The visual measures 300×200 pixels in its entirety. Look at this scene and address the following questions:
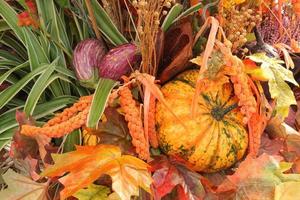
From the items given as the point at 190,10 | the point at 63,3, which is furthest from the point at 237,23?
the point at 63,3

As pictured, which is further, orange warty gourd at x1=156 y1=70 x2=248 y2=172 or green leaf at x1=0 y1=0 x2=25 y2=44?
green leaf at x1=0 y1=0 x2=25 y2=44

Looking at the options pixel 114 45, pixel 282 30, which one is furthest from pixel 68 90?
pixel 282 30

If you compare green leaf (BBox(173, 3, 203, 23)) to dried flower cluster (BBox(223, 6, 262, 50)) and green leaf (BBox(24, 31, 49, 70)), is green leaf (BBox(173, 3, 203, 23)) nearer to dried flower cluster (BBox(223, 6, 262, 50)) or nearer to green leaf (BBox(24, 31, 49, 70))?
dried flower cluster (BBox(223, 6, 262, 50))

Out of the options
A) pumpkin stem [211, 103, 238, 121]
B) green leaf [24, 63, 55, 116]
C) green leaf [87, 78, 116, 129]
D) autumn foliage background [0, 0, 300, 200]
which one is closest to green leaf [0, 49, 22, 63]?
autumn foliage background [0, 0, 300, 200]

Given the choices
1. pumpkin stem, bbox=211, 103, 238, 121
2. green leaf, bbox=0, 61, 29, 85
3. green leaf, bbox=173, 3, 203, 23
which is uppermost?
green leaf, bbox=173, 3, 203, 23

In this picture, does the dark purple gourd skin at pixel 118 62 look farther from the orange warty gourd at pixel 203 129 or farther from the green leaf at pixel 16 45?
the green leaf at pixel 16 45

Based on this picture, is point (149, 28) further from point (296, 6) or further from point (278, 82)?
point (296, 6)

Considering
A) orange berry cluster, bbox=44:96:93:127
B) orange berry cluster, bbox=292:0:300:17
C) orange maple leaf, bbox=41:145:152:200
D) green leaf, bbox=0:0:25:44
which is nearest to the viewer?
orange maple leaf, bbox=41:145:152:200

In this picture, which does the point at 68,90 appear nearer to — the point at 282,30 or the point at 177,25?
the point at 177,25

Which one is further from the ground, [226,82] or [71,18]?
[71,18]
